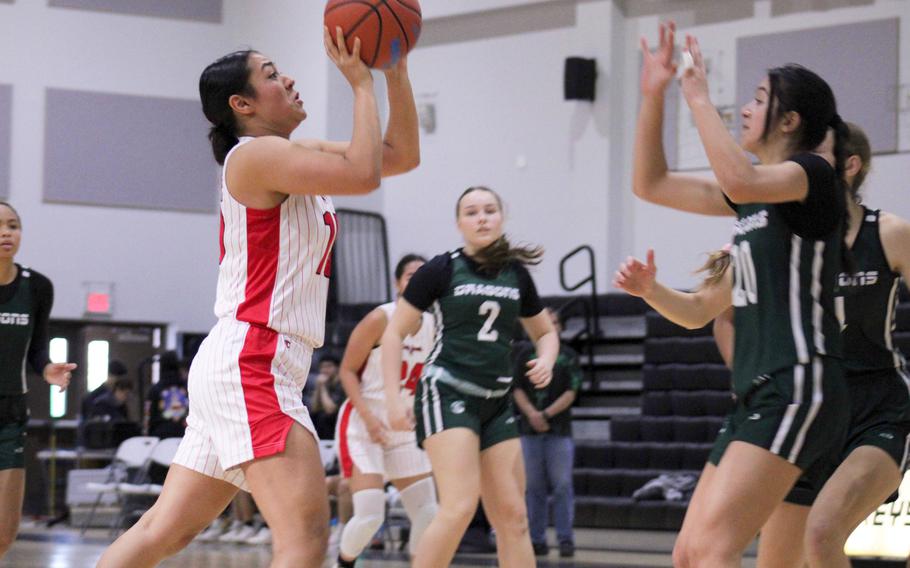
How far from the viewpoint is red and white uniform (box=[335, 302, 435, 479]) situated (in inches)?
287

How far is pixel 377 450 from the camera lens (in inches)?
299

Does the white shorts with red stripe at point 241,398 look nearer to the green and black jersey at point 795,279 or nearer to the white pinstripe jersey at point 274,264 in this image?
the white pinstripe jersey at point 274,264

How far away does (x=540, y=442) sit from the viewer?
9977 mm

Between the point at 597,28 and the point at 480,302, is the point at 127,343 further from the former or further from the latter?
the point at 480,302

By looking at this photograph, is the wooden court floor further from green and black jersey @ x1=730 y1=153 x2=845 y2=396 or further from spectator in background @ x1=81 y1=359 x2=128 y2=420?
green and black jersey @ x1=730 y1=153 x2=845 y2=396

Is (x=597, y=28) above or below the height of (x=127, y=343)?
above

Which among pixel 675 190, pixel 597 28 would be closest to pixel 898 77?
pixel 597 28

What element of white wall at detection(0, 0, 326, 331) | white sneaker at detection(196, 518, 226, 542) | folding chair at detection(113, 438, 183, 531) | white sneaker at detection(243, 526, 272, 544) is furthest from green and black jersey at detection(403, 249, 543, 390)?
white wall at detection(0, 0, 326, 331)

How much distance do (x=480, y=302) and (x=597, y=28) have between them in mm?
10431

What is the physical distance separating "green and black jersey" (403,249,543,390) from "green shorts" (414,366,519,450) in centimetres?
9

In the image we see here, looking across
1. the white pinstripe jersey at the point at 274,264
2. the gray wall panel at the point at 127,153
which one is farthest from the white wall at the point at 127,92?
the white pinstripe jersey at the point at 274,264

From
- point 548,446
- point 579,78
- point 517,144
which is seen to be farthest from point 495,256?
point 517,144

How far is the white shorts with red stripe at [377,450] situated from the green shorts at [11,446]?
2119 mm

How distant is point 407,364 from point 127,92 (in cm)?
1118
